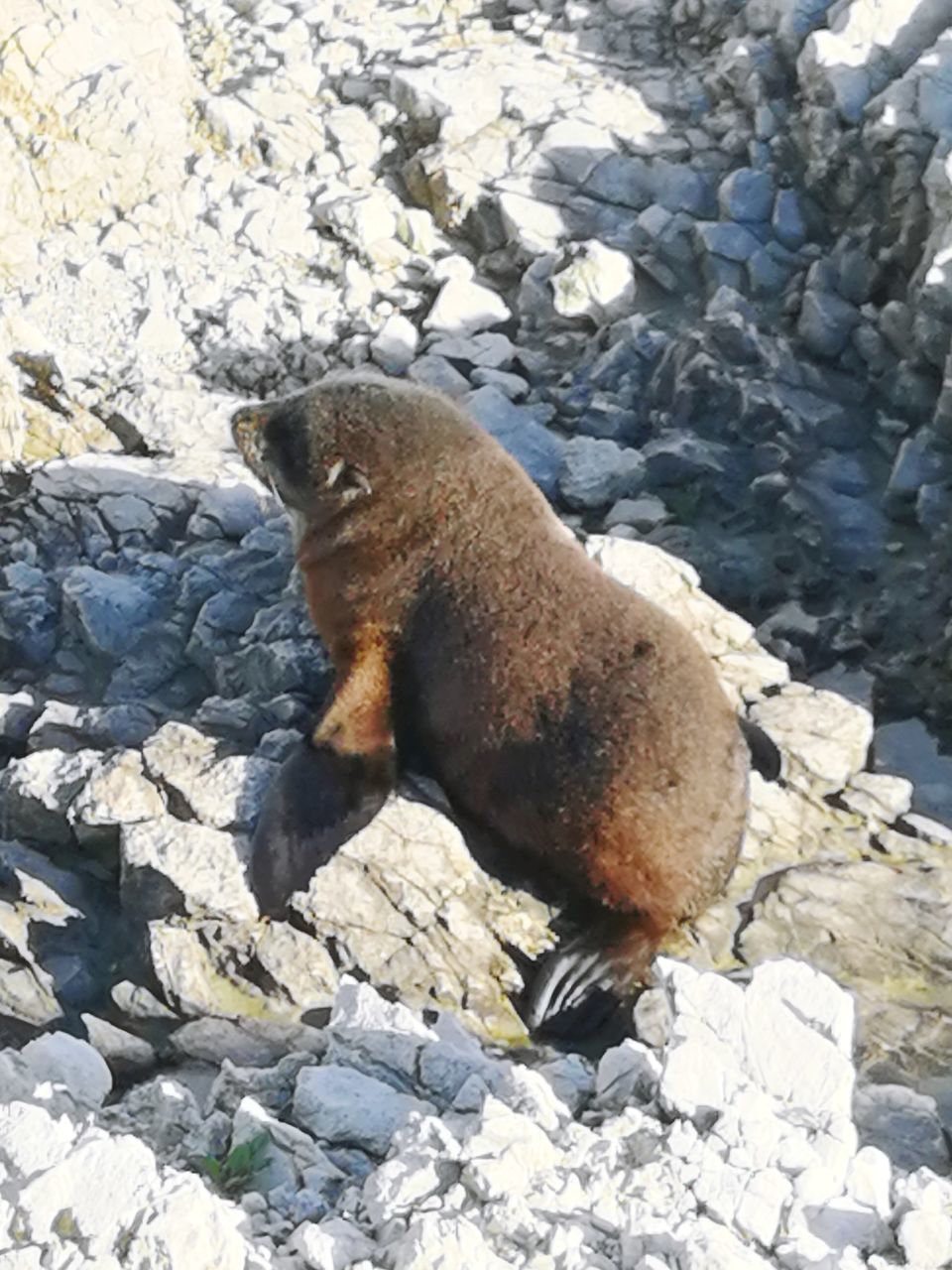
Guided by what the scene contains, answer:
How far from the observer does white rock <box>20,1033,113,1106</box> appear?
4086 mm

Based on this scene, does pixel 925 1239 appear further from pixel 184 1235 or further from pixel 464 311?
pixel 464 311

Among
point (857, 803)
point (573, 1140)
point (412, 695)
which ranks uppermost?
point (573, 1140)

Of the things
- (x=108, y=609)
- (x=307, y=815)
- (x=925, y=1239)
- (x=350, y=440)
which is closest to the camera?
(x=925, y=1239)

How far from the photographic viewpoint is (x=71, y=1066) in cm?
A: 416

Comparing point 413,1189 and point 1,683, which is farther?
point 1,683

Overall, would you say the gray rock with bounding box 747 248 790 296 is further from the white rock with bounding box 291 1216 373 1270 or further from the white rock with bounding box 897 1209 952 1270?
the white rock with bounding box 291 1216 373 1270

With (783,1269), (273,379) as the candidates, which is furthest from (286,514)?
(783,1269)

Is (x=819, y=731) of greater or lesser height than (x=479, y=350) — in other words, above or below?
below

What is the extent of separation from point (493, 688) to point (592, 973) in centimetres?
93

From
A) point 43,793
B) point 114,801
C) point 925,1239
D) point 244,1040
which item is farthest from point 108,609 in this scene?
point 925,1239

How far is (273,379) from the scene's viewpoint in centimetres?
773

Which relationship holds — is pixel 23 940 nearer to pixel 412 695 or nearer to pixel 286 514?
pixel 412 695

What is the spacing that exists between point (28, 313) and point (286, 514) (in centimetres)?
196

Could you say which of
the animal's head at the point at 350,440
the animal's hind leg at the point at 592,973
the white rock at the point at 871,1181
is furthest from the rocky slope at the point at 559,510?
the animal's head at the point at 350,440
